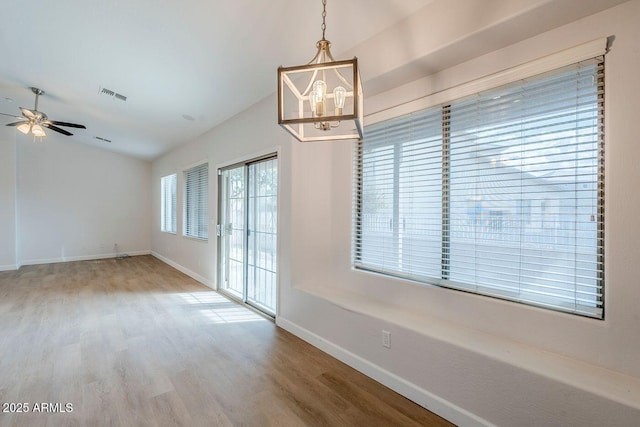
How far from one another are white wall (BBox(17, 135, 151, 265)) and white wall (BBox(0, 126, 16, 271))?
0.43 meters

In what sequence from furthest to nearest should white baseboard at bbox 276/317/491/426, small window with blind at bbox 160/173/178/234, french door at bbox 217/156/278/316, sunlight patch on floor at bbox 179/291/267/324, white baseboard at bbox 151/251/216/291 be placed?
small window with blind at bbox 160/173/178/234, white baseboard at bbox 151/251/216/291, french door at bbox 217/156/278/316, sunlight patch on floor at bbox 179/291/267/324, white baseboard at bbox 276/317/491/426

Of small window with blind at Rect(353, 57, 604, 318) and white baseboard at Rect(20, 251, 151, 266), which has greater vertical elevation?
small window with blind at Rect(353, 57, 604, 318)

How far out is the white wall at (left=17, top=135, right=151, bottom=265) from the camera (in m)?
6.36

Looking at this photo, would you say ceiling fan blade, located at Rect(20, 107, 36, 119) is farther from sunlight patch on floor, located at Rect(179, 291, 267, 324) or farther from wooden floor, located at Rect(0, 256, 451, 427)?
sunlight patch on floor, located at Rect(179, 291, 267, 324)

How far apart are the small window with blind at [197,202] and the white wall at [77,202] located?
3132 millimetres

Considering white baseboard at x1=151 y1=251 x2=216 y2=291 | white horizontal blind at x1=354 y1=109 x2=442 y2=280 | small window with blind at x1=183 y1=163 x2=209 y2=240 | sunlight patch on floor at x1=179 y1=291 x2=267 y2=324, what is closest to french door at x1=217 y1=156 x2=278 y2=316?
sunlight patch on floor at x1=179 y1=291 x2=267 y2=324

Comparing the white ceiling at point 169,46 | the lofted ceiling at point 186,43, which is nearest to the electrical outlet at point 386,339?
the lofted ceiling at point 186,43

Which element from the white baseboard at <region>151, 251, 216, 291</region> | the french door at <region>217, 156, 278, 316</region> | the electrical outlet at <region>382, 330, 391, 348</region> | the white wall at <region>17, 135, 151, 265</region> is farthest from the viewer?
the white wall at <region>17, 135, 151, 265</region>

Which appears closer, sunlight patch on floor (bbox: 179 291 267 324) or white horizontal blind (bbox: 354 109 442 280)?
white horizontal blind (bbox: 354 109 442 280)

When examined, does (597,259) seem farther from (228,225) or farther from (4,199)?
(4,199)

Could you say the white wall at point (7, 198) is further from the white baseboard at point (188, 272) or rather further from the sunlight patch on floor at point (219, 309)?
the sunlight patch on floor at point (219, 309)

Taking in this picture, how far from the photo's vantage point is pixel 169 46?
2.62m

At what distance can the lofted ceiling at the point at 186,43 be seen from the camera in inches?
76.4

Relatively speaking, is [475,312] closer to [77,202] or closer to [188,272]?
[188,272]
